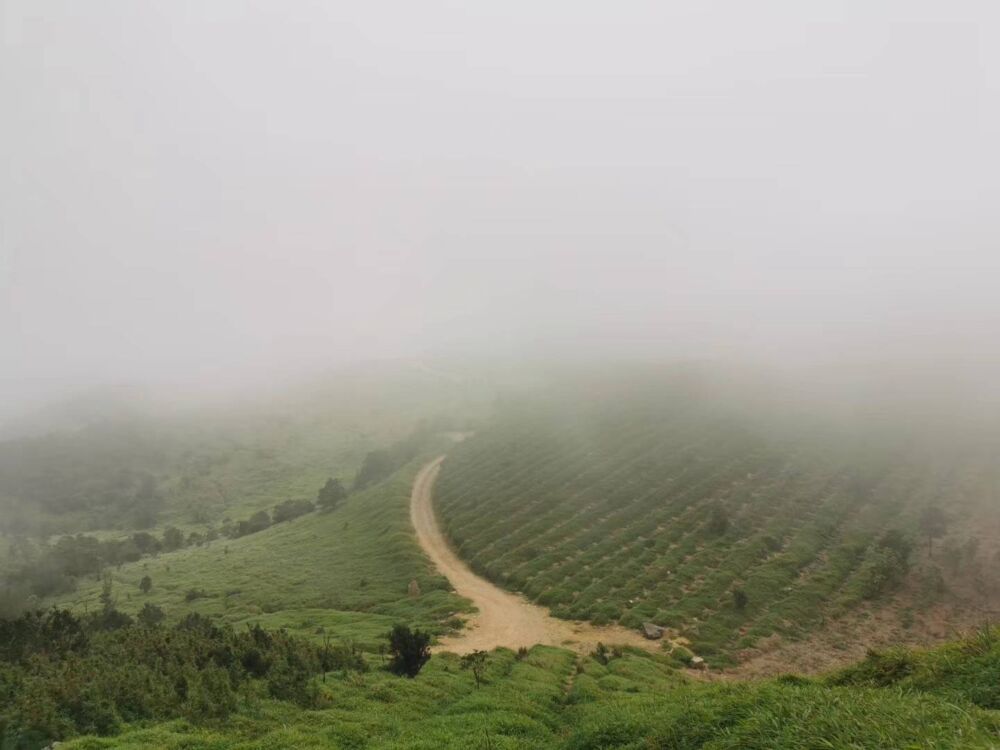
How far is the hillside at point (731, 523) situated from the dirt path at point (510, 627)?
6.90ft

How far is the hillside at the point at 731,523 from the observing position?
6172cm

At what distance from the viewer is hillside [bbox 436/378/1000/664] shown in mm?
61719

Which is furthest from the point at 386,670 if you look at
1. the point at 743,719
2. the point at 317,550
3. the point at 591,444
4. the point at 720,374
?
the point at 720,374

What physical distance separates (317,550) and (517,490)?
141ft

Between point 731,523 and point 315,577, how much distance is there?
6949cm

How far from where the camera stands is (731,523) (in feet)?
270

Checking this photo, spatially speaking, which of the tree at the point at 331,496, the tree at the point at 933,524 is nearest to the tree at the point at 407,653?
the tree at the point at 933,524

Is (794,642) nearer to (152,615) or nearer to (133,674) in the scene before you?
(133,674)

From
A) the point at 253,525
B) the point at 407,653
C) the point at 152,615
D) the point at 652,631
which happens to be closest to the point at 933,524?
the point at 652,631

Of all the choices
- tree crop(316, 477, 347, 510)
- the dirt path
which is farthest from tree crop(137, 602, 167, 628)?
tree crop(316, 477, 347, 510)

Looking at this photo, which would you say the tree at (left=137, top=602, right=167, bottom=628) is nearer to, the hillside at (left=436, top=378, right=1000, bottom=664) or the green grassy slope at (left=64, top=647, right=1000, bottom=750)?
the hillside at (left=436, top=378, right=1000, bottom=664)

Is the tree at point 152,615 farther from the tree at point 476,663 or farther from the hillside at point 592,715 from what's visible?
the tree at point 476,663

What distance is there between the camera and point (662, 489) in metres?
99.8

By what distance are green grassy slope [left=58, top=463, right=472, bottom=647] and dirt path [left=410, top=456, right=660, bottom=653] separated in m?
3.31
